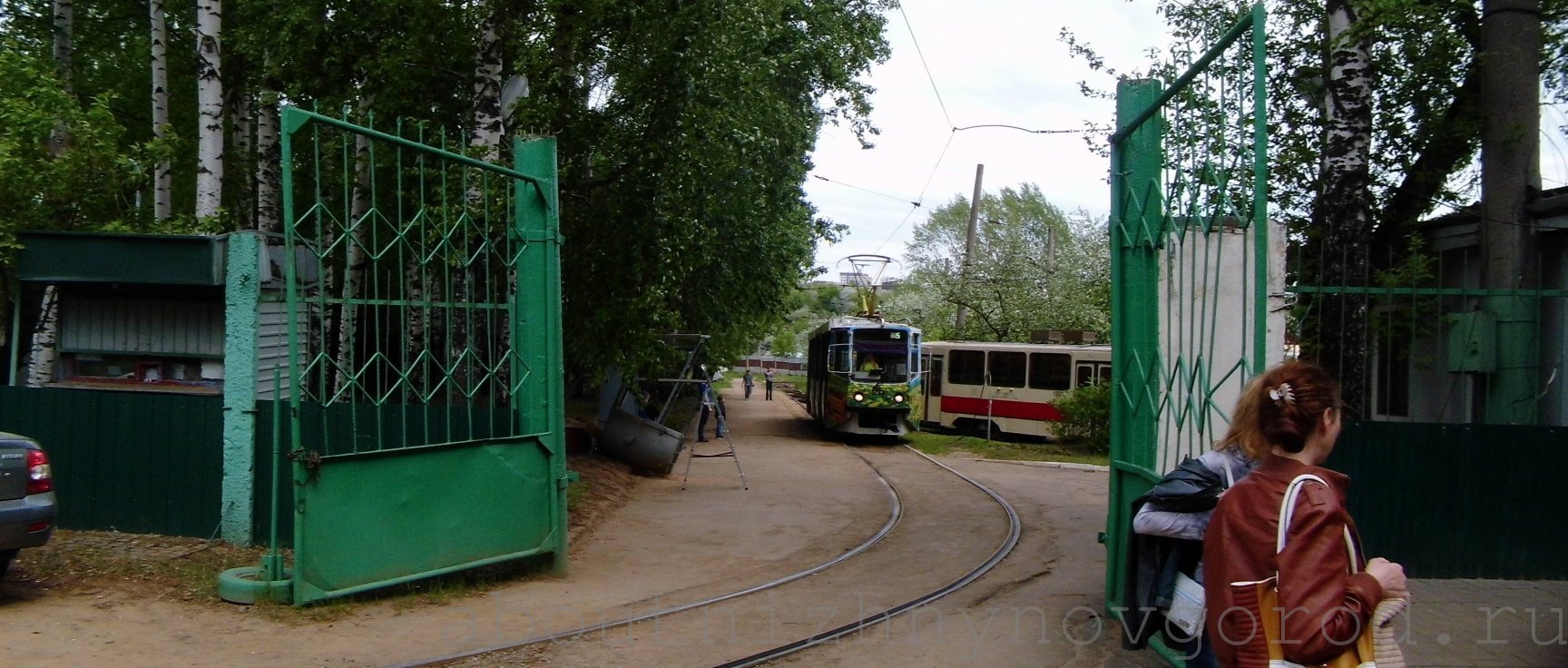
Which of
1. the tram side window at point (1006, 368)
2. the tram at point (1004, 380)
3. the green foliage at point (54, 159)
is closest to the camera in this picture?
the green foliage at point (54, 159)

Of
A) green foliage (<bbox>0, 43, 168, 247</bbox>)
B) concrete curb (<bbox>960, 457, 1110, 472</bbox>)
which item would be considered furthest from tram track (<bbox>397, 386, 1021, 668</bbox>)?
concrete curb (<bbox>960, 457, 1110, 472</bbox>)

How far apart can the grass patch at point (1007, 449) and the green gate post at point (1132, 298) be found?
14.7 meters

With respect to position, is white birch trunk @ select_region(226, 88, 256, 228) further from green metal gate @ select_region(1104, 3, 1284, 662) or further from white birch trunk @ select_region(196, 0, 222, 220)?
green metal gate @ select_region(1104, 3, 1284, 662)

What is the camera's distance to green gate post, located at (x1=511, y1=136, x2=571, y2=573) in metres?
8.86

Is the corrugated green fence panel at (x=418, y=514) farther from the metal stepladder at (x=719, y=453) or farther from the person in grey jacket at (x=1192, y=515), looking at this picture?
the metal stepladder at (x=719, y=453)

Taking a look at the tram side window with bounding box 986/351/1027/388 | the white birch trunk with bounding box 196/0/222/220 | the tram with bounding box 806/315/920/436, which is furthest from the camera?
the tram side window with bounding box 986/351/1027/388

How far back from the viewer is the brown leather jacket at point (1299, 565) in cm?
264

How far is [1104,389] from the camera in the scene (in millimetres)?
23562

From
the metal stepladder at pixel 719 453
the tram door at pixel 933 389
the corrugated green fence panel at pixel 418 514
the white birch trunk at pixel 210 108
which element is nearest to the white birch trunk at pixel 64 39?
the white birch trunk at pixel 210 108

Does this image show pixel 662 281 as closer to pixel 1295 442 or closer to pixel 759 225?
pixel 759 225

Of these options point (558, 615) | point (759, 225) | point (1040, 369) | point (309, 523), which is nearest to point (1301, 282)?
point (558, 615)

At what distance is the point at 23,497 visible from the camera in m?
6.96

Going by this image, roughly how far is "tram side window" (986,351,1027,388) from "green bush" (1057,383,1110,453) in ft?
9.81

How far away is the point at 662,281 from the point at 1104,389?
12944mm
